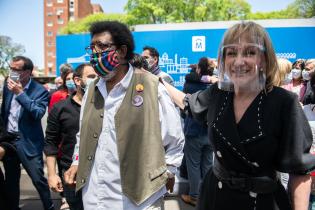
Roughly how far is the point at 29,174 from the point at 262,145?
3851 mm

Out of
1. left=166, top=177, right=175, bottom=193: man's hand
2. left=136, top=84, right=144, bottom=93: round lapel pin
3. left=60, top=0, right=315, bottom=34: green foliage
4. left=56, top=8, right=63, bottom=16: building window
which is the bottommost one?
left=166, top=177, right=175, bottom=193: man's hand

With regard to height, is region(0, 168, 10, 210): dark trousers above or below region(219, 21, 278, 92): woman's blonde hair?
below

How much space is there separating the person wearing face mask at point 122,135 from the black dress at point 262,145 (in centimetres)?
51

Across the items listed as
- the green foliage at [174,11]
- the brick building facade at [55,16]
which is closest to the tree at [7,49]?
the green foliage at [174,11]

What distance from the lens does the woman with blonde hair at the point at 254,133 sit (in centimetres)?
175

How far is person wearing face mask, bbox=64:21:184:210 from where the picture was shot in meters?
2.29

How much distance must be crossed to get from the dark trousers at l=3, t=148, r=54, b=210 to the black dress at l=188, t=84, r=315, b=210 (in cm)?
344

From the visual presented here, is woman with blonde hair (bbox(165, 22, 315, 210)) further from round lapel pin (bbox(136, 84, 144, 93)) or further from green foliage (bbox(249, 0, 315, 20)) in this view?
green foliage (bbox(249, 0, 315, 20))

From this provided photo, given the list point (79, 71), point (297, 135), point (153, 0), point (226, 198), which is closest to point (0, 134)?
point (79, 71)

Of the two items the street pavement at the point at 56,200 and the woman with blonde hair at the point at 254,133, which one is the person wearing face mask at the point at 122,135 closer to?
the woman with blonde hair at the point at 254,133

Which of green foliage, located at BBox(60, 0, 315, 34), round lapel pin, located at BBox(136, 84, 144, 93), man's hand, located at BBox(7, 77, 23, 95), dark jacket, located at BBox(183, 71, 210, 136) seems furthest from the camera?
green foliage, located at BBox(60, 0, 315, 34)

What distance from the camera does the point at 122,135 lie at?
7.49 ft

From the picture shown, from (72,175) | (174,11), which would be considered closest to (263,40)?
(72,175)

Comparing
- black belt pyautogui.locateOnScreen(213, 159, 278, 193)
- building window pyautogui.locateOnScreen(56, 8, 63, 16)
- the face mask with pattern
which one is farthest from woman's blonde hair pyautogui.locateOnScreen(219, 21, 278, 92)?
building window pyautogui.locateOnScreen(56, 8, 63, 16)
